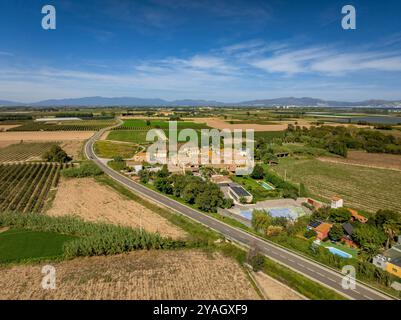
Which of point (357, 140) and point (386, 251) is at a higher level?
point (357, 140)

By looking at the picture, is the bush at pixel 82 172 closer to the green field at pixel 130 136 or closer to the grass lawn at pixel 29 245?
the grass lawn at pixel 29 245

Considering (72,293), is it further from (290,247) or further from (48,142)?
(48,142)

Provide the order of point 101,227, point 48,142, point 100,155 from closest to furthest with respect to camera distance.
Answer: point 101,227, point 100,155, point 48,142

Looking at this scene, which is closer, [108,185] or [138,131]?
[108,185]

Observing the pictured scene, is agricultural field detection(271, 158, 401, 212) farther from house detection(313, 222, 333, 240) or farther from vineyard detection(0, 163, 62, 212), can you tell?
vineyard detection(0, 163, 62, 212)
